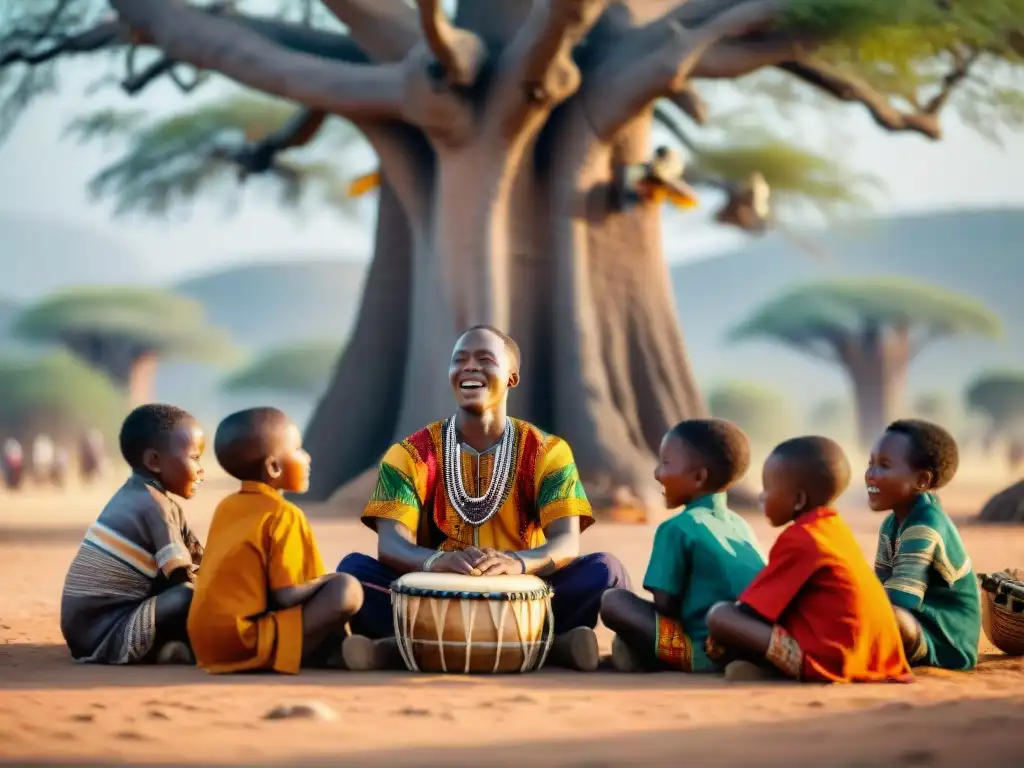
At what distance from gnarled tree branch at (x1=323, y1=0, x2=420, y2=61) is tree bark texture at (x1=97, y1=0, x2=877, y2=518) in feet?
0.05

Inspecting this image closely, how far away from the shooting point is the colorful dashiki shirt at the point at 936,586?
5797 millimetres

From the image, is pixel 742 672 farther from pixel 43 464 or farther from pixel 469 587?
pixel 43 464

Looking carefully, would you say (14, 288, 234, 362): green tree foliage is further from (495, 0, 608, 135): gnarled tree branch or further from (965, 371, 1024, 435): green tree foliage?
(495, 0, 608, 135): gnarled tree branch

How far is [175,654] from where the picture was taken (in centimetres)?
586

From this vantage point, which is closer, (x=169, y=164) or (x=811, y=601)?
(x=811, y=601)

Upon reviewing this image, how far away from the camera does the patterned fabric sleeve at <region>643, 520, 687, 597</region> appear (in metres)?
5.59

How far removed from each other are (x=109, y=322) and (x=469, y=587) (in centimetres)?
4254

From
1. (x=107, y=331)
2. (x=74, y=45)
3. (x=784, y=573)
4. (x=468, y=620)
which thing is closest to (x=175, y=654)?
(x=468, y=620)

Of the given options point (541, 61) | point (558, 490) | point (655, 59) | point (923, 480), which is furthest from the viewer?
point (655, 59)

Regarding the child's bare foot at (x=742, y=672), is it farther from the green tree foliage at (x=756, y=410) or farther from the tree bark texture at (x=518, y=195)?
the green tree foliage at (x=756, y=410)

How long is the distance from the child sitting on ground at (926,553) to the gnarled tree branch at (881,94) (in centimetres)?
961

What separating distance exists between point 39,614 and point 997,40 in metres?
10.3

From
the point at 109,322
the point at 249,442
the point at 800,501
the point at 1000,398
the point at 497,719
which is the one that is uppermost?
the point at 109,322

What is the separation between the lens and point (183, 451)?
587cm
